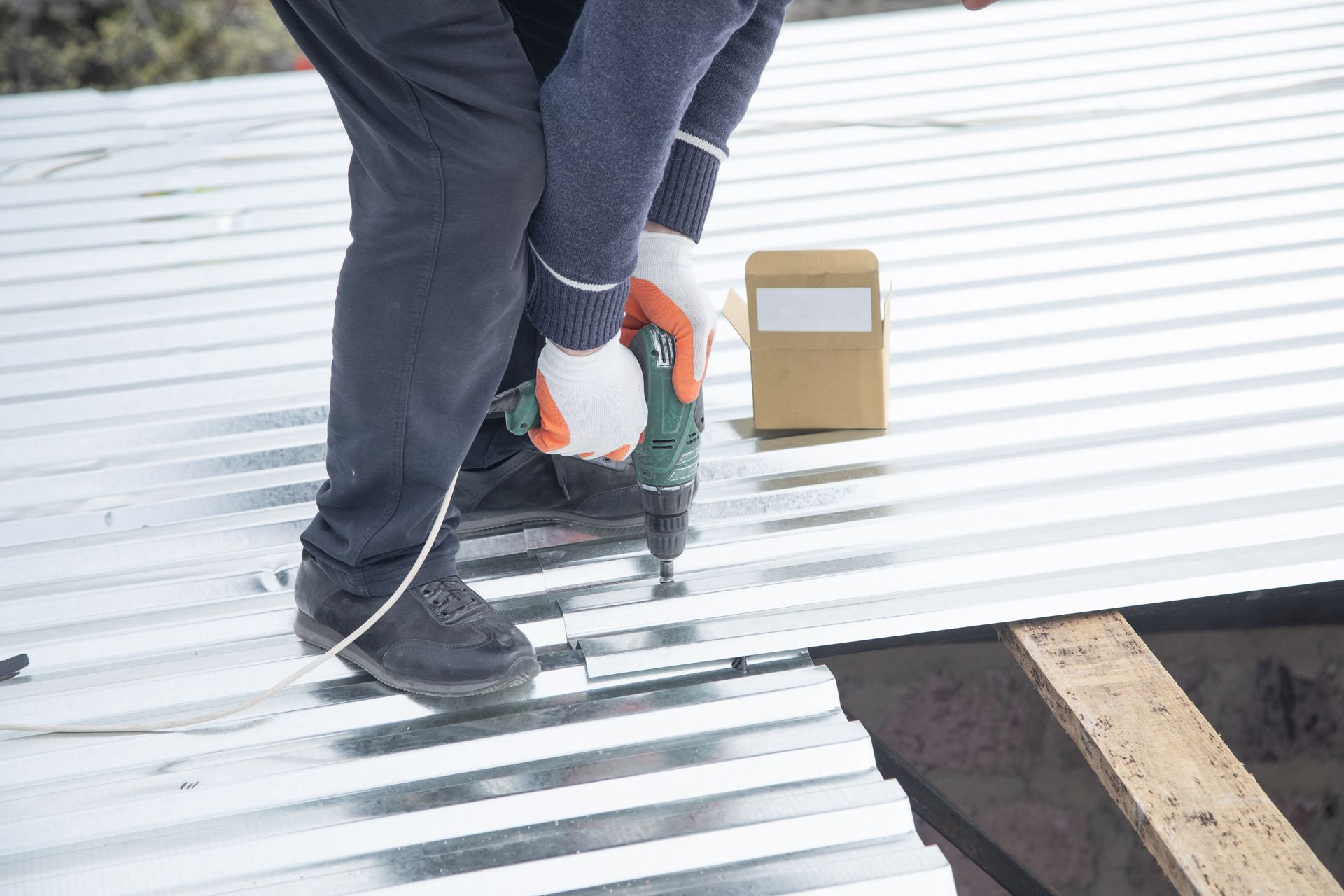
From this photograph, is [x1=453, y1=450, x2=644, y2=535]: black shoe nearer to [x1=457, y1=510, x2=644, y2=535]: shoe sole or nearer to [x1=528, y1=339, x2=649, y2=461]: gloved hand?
[x1=457, y1=510, x2=644, y2=535]: shoe sole

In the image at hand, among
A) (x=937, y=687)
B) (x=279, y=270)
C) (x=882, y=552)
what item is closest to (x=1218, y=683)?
(x=937, y=687)

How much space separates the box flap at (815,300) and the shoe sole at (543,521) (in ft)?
1.25

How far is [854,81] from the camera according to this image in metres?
3.24

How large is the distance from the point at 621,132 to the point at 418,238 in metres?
0.27

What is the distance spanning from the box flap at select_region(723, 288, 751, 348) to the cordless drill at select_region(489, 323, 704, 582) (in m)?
0.37

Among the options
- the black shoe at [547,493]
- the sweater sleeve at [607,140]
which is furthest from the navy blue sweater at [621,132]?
the black shoe at [547,493]

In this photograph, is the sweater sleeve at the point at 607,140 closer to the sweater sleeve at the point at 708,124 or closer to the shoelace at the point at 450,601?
the sweater sleeve at the point at 708,124

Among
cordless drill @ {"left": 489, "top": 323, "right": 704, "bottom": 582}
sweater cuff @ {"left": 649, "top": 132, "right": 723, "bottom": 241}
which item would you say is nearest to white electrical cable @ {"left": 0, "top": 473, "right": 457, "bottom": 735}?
cordless drill @ {"left": 489, "top": 323, "right": 704, "bottom": 582}

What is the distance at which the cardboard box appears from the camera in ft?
5.94

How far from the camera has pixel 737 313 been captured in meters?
2.03

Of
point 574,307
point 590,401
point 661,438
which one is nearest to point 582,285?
point 574,307

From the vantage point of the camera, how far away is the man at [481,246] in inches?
46.3

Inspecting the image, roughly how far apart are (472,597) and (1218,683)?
1.87m

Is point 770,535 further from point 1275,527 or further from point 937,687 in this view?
point 937,687
